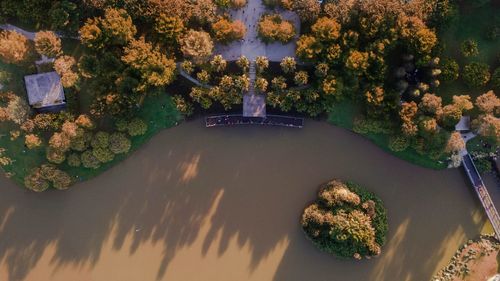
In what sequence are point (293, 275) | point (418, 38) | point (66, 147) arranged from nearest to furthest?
point (418, 38) → point (66, 147) → point (293, 275)

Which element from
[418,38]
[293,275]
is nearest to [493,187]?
[418,38]

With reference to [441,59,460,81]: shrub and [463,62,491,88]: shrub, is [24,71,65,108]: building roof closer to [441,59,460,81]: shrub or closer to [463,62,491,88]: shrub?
[441,59,460,81]: shrub

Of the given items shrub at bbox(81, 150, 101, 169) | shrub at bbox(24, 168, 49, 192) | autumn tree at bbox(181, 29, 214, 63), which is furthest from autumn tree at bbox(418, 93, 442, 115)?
shrub at bbox(24, 168, 49, 192)

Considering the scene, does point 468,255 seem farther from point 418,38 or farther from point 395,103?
point 418,38

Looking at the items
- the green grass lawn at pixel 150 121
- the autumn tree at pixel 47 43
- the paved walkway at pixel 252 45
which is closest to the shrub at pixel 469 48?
the paved walkway at pixel 252 45

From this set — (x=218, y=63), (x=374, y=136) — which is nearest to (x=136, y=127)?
(x=218, y=63)

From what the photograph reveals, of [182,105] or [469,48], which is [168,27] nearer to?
[182,105]
